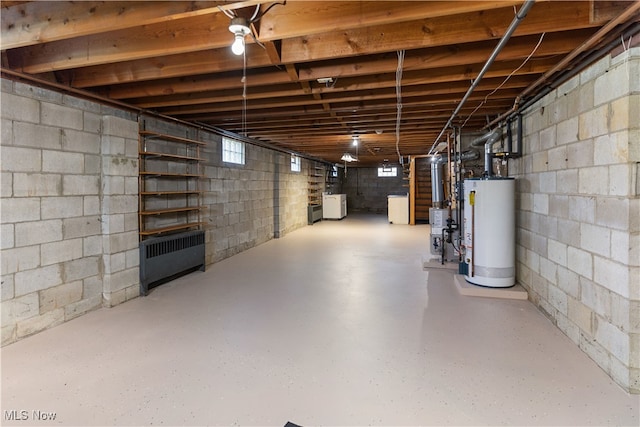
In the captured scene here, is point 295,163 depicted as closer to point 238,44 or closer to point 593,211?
point 238,44

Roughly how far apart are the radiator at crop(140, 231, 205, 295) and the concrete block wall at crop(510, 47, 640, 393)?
3.97m

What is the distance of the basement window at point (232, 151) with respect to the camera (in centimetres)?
544

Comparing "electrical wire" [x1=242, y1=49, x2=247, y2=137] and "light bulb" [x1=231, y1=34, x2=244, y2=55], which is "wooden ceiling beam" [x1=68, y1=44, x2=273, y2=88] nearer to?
"electrical wire" [x1=242, y1=49, x2=247, y2=137]

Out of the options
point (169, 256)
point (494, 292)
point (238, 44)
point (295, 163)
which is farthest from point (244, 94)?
point (295, 163)

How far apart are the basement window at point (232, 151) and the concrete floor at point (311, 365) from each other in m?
2.65

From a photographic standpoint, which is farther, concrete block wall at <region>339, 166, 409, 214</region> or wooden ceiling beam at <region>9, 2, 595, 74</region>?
concrete block wall at <region>339, 166, 409, 214</region>

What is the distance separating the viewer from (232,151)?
5.71m

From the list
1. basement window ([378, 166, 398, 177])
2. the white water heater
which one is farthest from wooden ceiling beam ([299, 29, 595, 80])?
basement window ([378, 166, 398, 177])

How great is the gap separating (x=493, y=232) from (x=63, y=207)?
13.6 feet

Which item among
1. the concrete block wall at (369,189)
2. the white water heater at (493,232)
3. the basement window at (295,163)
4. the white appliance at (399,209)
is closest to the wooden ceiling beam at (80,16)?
the white water heater at (493,232)

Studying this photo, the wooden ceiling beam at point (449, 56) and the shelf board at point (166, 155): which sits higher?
the wooden ceiling beam at point (449, 56)

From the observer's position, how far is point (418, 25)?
2.09 m

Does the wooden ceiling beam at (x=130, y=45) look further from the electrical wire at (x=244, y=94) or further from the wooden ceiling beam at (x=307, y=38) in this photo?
the electrical wire at (x=244, y=94)

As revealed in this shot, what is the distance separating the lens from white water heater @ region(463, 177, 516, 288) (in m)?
3.38
